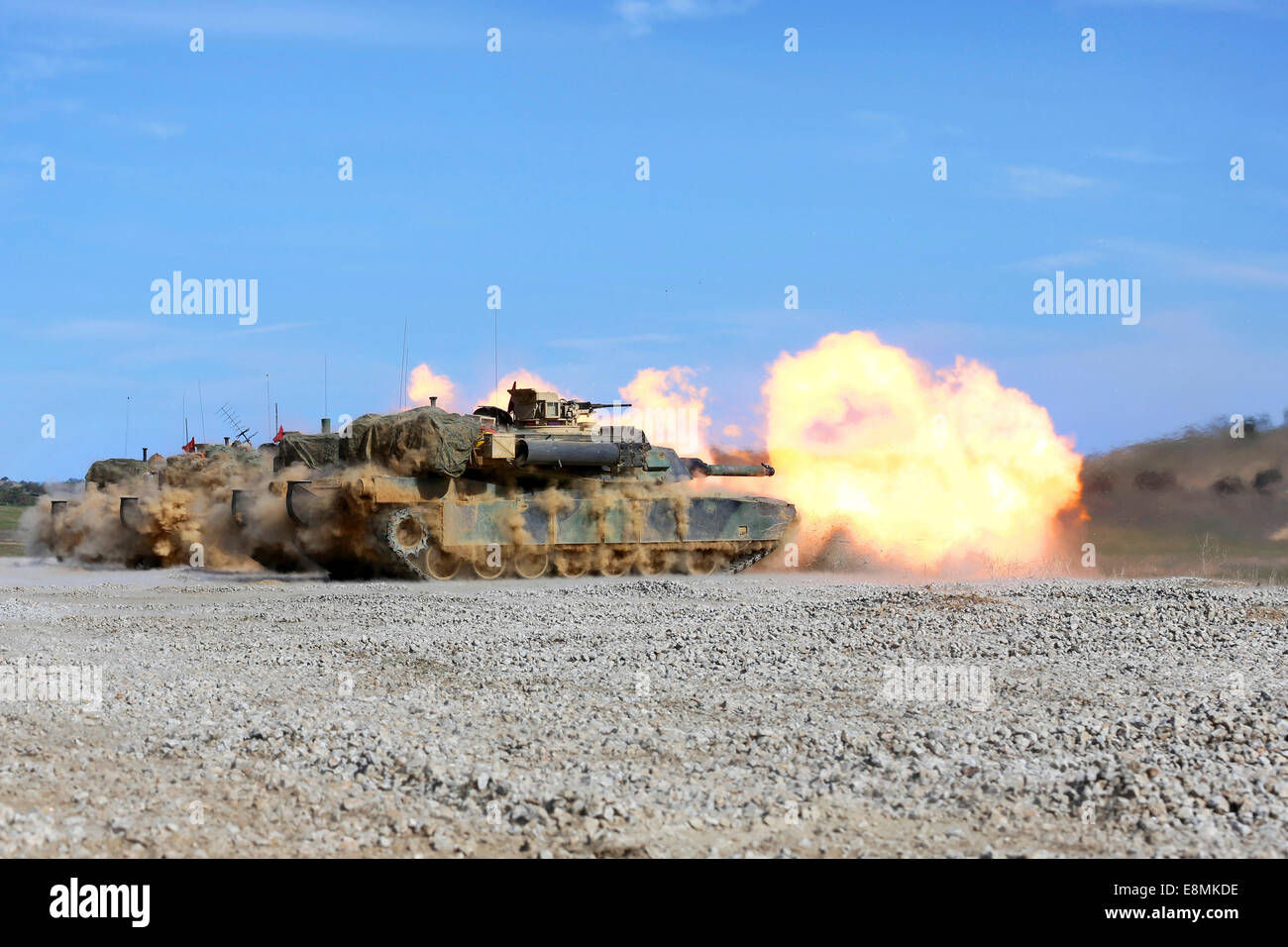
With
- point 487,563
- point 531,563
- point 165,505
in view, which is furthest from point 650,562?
point 165,505

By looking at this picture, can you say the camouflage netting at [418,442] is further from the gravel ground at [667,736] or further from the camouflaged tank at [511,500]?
the gravel ground at [667,736]

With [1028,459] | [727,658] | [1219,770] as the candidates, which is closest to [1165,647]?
[727,658]

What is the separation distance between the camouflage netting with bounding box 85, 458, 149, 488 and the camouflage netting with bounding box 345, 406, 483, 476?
11.7 meters

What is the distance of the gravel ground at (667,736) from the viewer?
702 cm

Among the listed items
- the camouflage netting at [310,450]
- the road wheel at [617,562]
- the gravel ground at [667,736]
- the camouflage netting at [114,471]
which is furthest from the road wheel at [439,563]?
the camouflage netting at [114,471]

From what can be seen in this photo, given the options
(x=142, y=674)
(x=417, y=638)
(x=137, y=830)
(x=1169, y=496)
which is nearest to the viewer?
(x=137, y=830)

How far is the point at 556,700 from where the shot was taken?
11172 millimetres

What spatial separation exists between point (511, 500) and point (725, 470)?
21.8 feet

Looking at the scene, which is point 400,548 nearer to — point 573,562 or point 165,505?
point 573,562

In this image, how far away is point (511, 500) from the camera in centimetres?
2783

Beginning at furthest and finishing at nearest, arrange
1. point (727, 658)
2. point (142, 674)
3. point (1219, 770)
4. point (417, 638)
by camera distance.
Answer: point (417, 638), point (727, 658), point (142, 674), point (1219, 770)

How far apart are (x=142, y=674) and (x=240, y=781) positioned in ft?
16.6

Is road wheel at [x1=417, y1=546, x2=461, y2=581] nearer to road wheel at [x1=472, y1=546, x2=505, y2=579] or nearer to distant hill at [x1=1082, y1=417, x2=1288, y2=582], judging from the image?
road wheel at [x1=472, y1=546, x2=505, y2=579]

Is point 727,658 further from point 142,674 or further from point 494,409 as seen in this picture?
point 494,409
